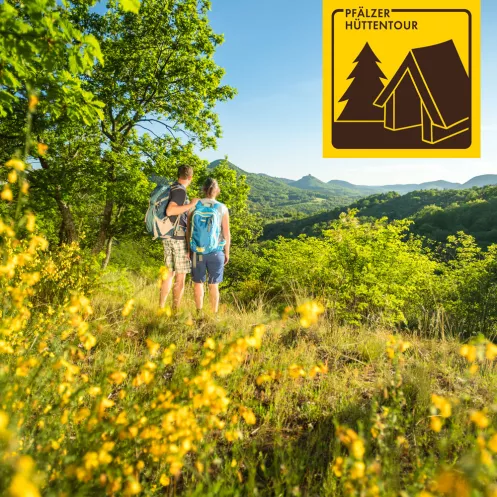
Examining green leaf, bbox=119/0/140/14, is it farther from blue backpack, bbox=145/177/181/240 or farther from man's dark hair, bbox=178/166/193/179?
blue backpack, bbox=145/177/181/240

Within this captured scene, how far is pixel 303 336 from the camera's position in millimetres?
4344

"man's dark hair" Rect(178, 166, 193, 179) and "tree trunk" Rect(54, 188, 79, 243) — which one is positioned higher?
"man's dark hair" Rect(178, 166, 193, 179)

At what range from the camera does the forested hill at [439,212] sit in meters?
68.0

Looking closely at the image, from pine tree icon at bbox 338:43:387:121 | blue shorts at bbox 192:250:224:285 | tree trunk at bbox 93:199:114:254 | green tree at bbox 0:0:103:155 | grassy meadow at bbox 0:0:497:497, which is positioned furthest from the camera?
tree trunk at bbox 93:199:114:254

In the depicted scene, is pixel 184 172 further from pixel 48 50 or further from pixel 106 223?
pixel 106 223

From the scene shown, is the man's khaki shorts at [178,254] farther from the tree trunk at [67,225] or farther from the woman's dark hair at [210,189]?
the tree trunk at [67,225]

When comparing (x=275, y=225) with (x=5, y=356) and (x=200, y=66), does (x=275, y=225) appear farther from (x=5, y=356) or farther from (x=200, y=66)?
(x=5, y=356)

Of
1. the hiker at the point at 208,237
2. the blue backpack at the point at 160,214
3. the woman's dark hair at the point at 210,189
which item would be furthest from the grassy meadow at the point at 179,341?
the woman's dark hair at the point at 210,189

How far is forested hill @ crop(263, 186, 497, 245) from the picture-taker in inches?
2677

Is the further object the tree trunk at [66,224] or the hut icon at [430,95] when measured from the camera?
the tree trunk at [66,224]

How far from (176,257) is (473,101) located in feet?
29.7

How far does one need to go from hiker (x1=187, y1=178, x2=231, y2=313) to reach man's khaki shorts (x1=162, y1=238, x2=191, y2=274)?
11 cm

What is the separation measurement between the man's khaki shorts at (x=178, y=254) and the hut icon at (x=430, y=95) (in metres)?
8.03

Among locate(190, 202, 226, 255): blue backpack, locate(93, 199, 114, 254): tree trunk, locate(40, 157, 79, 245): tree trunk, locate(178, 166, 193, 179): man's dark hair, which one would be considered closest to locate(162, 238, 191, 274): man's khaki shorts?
locate(190, 202, 226, 255): blue backpack
